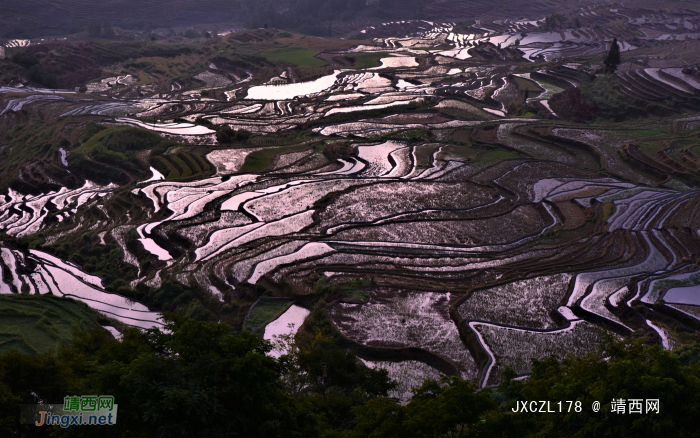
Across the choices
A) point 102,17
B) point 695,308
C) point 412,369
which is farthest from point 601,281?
point 102,17

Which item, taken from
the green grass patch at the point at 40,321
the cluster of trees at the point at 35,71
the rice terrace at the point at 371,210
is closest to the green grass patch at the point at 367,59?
the rice terrace at the point at 371,210

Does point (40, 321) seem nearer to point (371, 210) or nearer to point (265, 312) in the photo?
point (265, 312)

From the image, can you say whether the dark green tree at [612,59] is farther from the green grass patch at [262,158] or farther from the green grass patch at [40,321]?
the green grass patch at [40,321]

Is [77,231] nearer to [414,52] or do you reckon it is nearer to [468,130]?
[468,130]

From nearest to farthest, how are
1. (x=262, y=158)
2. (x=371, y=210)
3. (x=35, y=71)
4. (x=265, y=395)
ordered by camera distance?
(x=265, y=395) < (x=371, y=210) < (x=262, y=158) < (x=35, y=71)

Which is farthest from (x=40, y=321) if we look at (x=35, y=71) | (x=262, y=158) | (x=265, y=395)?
(x=35, y=71)

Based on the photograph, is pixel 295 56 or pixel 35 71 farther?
pixel 295 56

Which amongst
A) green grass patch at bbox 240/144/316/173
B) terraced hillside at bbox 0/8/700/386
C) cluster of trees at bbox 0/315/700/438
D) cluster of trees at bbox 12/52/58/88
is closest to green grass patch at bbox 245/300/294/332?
terraced hillside at bbox 0/8/700/386
